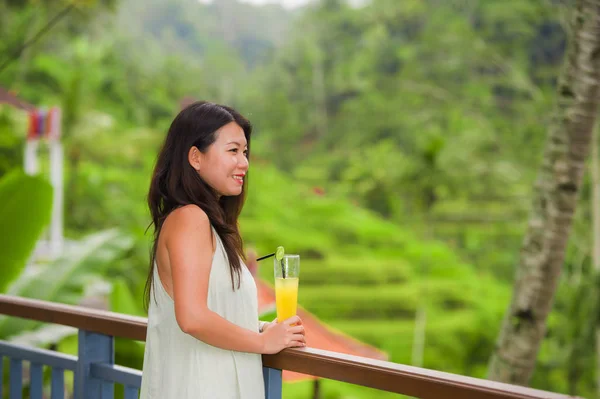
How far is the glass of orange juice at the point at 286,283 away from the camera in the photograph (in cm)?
129

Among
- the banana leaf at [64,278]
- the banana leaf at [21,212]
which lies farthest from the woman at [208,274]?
the banana leaf at [64,278]

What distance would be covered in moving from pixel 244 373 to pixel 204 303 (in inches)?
6.7

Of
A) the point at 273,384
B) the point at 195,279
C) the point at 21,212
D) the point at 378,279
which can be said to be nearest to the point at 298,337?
the point at 273,384

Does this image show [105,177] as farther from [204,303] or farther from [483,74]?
[204,303]

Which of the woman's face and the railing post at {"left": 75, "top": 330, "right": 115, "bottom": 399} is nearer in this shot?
the woman's face

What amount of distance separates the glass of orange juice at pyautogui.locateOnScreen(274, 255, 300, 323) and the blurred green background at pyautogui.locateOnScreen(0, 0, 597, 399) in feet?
41.1

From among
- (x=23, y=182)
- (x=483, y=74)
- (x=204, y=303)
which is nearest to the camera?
(x=204, y=303)

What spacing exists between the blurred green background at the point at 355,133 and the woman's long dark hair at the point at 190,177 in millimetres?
12481

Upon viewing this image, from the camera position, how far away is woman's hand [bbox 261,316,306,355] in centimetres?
127

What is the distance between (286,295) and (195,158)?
0.97ft

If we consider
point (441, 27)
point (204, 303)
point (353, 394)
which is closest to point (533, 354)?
point (204, 303)

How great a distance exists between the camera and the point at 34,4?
60.1 ft

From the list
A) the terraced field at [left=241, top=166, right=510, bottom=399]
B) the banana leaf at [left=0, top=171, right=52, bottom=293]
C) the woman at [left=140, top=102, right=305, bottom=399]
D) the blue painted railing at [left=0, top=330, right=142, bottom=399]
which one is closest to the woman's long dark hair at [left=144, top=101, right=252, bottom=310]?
the woman at [left=140, top=102, right=305, bottom=399]

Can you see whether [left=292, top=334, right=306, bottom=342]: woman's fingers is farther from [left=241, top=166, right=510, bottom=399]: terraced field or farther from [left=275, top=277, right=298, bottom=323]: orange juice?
[left=241, top=166, right=510, bottom=399]: terraced field
